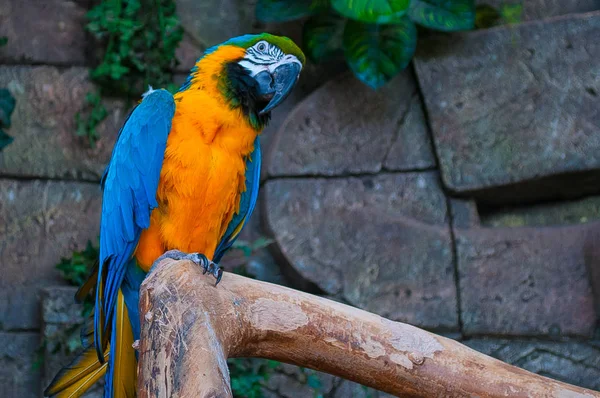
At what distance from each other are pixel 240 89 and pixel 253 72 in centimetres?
6

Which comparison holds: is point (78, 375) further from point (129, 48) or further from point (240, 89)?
point (129, 48)

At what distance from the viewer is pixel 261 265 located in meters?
3.00

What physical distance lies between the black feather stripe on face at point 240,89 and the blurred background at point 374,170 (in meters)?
0.88

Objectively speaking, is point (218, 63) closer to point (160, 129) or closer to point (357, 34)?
point (160, 129)

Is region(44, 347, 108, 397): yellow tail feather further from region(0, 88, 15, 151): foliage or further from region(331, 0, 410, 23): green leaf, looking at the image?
region(331, 0, 410, 23): green leaf

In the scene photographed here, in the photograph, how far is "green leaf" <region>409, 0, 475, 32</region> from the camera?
2.80m

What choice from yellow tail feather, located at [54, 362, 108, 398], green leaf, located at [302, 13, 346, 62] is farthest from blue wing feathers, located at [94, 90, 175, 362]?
green leaf, located at [302, 13, 346, 62]

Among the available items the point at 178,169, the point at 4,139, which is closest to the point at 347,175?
the point at 178,169

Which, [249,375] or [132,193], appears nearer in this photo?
[132,193]

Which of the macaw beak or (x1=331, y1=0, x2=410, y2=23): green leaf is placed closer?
the macaw beak

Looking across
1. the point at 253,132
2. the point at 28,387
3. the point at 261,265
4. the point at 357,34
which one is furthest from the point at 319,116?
the point at 28,387

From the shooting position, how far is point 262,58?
1988 mm

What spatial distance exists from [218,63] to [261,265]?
1176mm

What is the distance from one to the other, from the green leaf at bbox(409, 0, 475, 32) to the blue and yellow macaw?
3.16 feet
